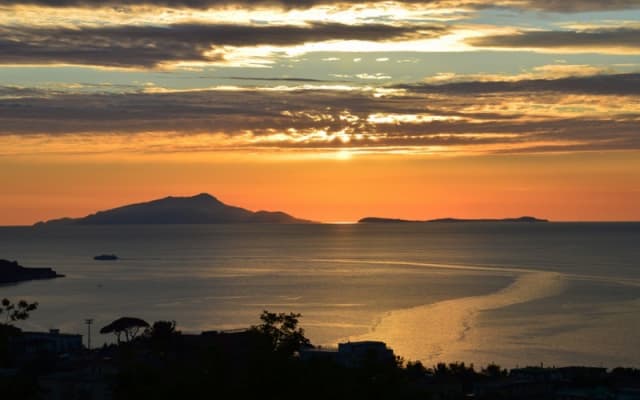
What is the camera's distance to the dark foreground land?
1004 inches

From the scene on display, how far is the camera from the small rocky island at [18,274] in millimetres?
142125

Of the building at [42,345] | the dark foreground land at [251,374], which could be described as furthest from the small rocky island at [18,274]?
the dark foreground land at [251,374]

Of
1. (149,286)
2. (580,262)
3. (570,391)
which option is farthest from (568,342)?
(580,262)

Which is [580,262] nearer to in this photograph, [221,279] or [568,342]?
[221,279]

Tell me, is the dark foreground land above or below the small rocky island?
below

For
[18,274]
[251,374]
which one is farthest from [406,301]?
[251,374]

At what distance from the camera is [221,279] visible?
136 m

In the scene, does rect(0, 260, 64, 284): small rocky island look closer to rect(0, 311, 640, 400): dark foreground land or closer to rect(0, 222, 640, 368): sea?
rect(0, 222, 640, 368): sea

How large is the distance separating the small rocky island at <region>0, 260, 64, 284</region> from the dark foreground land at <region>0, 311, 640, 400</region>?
9032 cm

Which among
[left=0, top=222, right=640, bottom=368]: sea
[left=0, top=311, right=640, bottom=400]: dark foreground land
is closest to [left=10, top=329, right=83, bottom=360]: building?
[left=0, top=311, right=640, bottom=400]: dark foreground land

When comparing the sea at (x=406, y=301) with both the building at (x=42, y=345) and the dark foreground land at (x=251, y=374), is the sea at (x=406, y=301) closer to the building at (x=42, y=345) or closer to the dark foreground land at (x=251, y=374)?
the building at (x=42, y=345)

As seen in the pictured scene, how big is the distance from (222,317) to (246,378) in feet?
209

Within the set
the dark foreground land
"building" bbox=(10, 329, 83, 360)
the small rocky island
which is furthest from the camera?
the small rocky island

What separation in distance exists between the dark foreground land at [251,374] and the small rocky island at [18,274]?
9032 centimetres
